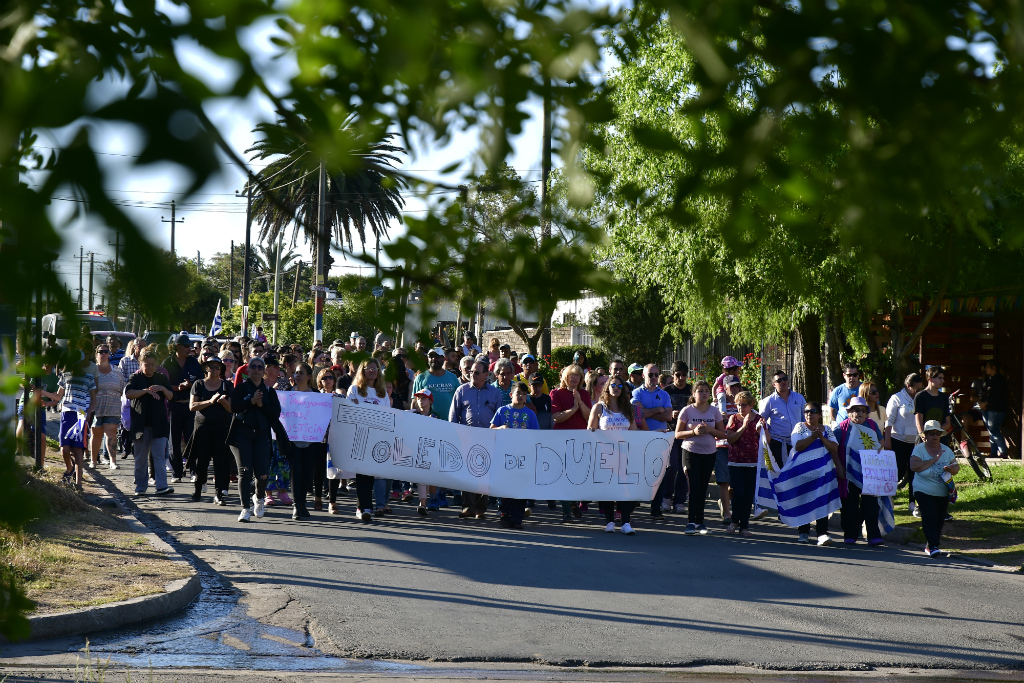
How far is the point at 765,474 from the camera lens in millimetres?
12289

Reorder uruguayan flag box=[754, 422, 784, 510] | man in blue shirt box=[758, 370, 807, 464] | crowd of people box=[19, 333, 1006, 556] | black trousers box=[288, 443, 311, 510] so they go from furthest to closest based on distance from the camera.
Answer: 1. man in blue shirt box=[758, 370, 807, 464]
2. uruguayan flag box=[754, 422, 784, 510]
3. black trousers box=[288, 443, 311, 510]
4. crowd of people box=[19, 333, 1006, 556]

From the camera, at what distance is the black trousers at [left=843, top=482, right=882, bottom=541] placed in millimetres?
11414

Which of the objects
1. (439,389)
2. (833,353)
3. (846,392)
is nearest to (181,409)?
(439,389)

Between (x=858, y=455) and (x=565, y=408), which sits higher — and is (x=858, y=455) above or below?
below

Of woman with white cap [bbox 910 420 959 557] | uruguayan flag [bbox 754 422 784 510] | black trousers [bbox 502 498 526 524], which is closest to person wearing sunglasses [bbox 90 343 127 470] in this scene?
black trousers [bbox 502 498 526 524]

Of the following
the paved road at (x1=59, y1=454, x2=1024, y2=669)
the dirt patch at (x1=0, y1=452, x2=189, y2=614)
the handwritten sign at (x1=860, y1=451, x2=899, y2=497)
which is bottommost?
the paved road at (x1=59, y1=454, x2=1024, y2=669)

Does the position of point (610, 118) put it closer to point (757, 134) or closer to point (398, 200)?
point (757, 134)

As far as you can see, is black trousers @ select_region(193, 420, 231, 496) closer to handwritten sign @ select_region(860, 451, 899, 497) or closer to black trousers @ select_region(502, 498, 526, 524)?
black trousers @ select_region(502, 498, 526, 524)

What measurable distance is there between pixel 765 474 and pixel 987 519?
305cm

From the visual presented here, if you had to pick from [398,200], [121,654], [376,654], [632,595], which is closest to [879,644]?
[632,595]

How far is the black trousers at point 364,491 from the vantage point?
38.6 ft

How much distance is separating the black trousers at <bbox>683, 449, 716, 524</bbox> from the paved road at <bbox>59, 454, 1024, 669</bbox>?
311 mm

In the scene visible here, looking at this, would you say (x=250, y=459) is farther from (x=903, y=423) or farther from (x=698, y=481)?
(x=903, y=423)

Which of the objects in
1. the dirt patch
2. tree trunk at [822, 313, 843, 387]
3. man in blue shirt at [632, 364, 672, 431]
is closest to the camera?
the dirt patch
